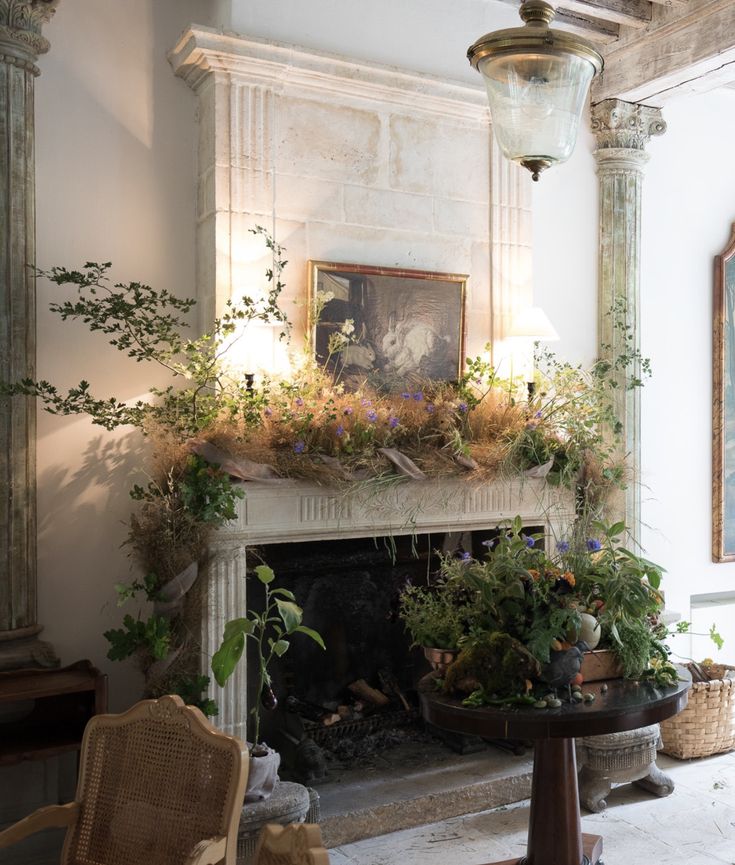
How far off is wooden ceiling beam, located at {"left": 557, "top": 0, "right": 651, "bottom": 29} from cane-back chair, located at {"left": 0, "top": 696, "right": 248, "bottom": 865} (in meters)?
4.08

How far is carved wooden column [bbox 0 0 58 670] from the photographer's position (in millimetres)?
3830

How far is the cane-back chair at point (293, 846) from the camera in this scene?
6.21 feet

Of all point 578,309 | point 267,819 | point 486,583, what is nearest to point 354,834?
point 267,819

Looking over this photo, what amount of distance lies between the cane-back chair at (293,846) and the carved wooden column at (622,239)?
3918 millimetres

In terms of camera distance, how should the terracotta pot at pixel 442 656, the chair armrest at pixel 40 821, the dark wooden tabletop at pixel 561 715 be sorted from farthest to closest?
the terracotta pot at pixel 442 656, the dark wooden tabletop at pixel 561 715, the chair armrest at pixel 40 821

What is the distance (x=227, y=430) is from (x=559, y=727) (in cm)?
185

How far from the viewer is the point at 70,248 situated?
410cm

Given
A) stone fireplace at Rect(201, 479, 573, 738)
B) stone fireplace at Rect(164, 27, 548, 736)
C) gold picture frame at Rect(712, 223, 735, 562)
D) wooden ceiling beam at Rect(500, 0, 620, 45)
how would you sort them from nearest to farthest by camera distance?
stone fireplace at Rect(201, 479, 573, 738) → stone fireplace at Rect(164, 27, 548, 736) → wooden ceiling beam at Rect(500, 0, 620, 45) → gold picture frame at Rect(712, 223, 735, 562)

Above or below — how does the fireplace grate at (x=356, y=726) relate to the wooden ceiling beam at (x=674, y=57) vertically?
below

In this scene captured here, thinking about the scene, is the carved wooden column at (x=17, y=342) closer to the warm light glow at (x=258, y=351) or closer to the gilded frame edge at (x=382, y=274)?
the warm light glow at (x=258, y=351)

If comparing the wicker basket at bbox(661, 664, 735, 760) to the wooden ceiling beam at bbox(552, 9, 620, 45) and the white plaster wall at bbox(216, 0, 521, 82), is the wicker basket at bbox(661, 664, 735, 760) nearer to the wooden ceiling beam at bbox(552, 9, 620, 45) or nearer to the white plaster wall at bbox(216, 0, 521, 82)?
the white plaster wall at bbox(216, 0, 521, 82)

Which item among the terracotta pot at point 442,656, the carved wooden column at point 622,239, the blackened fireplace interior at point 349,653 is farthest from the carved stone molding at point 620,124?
the terracotta pot at point 442,656

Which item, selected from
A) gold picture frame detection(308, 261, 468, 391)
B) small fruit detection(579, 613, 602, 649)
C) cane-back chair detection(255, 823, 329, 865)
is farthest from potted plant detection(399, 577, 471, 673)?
cane-back chair detection(255, 823, 329, 865)

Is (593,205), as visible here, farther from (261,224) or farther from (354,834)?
(354,834)
